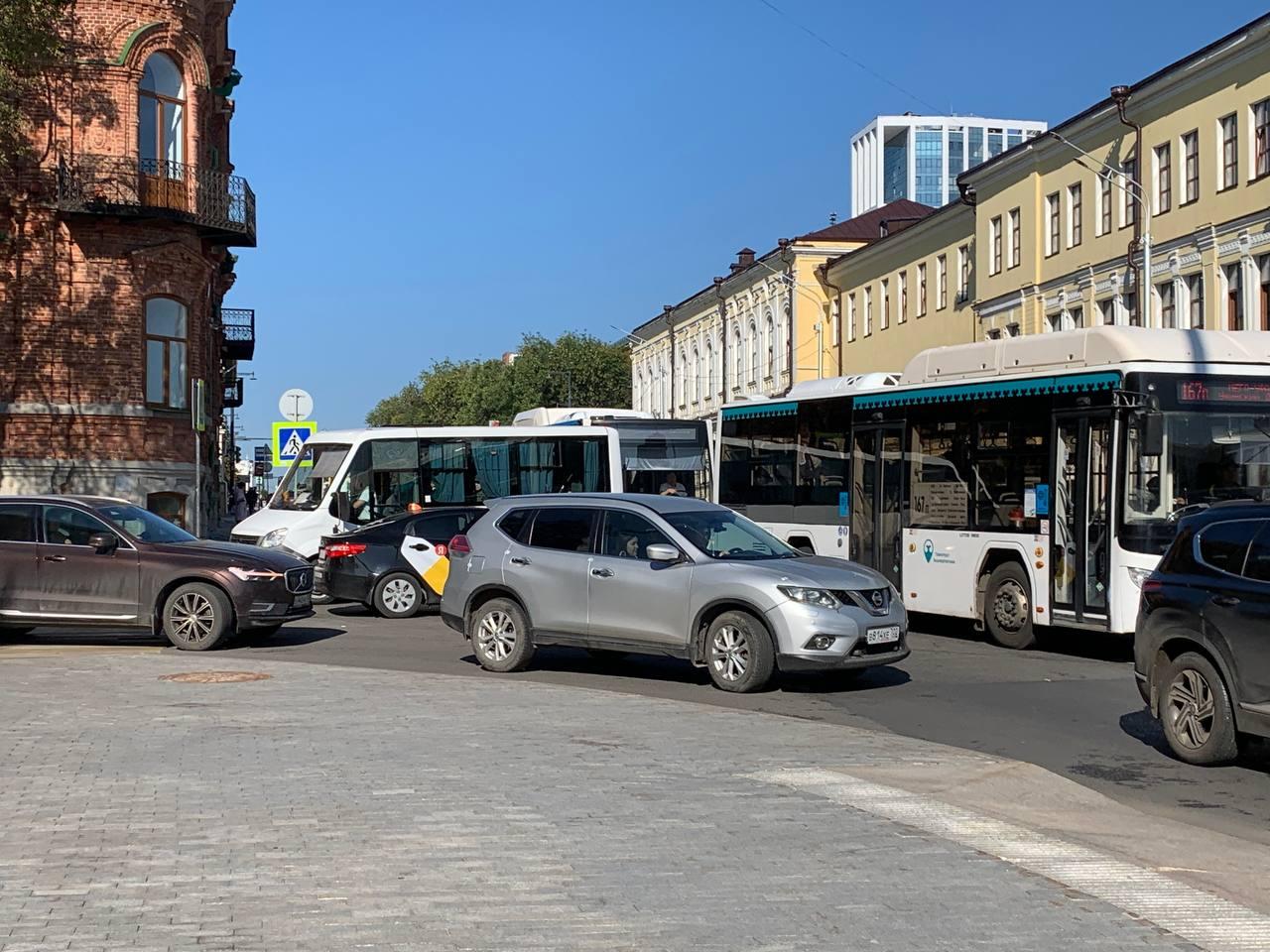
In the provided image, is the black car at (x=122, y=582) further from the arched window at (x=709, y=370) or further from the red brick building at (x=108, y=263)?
the arched window at (x=709, y=370)

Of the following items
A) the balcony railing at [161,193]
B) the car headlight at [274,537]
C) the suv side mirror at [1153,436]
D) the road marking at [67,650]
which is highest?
the balcony railing at [161,193]

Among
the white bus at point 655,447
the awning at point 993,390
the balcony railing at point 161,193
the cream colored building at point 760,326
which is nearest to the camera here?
the awning at point 993,390

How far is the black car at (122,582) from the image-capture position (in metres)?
17.6

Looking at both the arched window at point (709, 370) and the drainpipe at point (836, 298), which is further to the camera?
the arched window at point (709, 370)

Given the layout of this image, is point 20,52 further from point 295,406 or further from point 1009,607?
point 1009,607

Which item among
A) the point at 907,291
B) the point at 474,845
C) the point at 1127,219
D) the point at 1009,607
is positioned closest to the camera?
the point at 474,845

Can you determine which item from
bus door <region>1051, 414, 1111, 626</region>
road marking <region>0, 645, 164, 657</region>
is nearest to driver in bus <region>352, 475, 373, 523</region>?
road marking <region>0, 645, 164, 657</region>

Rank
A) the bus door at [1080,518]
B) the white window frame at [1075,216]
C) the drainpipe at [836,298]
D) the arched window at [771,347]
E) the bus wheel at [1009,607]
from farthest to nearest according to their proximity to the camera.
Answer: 1. the arched window at [771,347]
2. the drainpipe at [836,298]
3. the white window frame at [1075,216]
4. the bus wheel at [1009,607]
5. the bus door at [1080,518]

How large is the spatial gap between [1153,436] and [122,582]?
36.6ft

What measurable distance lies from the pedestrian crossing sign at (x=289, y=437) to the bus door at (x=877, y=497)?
12.9m

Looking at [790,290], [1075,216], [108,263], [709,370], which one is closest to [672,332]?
[709,370]

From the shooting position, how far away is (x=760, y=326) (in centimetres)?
7944

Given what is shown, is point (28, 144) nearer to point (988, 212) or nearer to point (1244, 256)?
point (1244, 256)

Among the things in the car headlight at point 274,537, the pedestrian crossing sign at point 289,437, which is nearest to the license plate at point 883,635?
the car headlight at point 274,537
